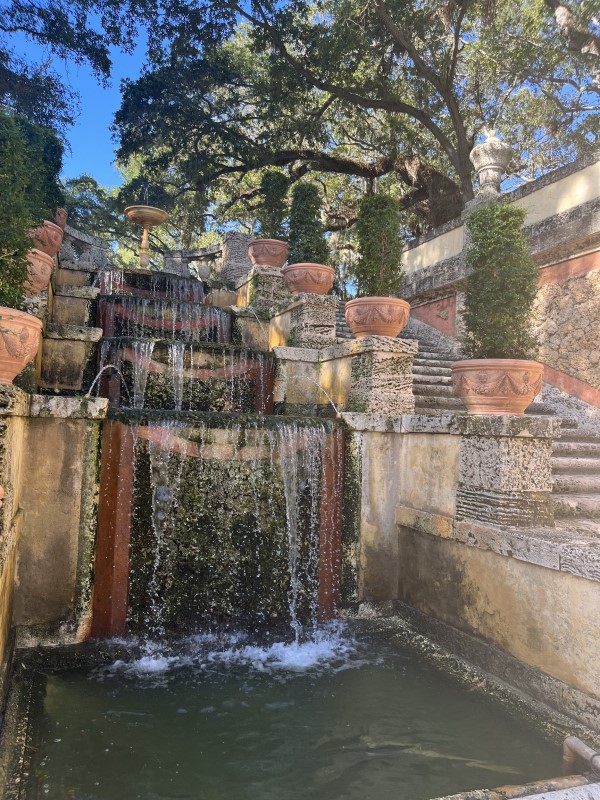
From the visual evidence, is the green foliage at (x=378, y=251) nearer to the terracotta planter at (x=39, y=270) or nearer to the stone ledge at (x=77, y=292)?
the terracotta planter at (x=39, y=270)

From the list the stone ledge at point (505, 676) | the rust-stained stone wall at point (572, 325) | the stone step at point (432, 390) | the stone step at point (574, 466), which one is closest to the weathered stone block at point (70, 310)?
the stone step at point (432, 390)

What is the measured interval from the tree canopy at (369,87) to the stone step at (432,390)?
7660mm

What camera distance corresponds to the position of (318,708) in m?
3.38

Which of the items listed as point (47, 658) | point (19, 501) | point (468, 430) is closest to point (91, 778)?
point (47, 658)

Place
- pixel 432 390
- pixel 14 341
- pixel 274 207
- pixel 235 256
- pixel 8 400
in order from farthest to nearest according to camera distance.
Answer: pixel 235 256 < pixel 274 207 < pixel 432 390 < pixel 14 341 < pixel 8 400

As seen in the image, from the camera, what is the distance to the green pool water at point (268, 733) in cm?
263

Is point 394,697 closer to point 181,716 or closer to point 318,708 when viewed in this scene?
point 318,708

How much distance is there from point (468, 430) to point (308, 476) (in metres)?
1.49

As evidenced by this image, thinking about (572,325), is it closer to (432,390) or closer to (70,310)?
(432,390)

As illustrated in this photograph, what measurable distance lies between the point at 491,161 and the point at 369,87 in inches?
199

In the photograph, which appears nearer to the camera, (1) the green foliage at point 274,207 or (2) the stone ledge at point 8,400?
(2) the stone ledge at point 8,400

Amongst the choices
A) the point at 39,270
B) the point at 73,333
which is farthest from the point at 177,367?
the point at 39,270

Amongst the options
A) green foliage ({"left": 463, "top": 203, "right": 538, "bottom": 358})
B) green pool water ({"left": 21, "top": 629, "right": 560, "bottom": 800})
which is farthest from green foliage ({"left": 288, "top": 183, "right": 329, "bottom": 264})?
green pool water ({"left": 21, "top": 629, "right": 560, "bottom": 800})

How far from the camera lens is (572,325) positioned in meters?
7.48
